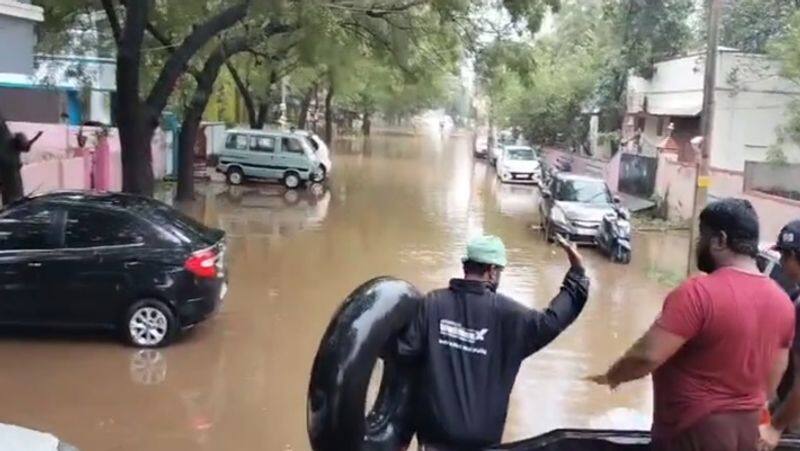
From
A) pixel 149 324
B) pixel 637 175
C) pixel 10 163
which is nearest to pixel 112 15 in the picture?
pixel 10 163

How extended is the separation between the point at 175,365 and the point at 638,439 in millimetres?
6150

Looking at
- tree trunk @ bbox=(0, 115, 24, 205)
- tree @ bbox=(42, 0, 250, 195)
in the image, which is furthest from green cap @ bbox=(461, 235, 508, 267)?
tree @ bbox=(42, 0, 250, 195)

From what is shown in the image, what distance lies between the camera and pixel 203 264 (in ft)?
32.0

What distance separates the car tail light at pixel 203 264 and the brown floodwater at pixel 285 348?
2.69 feet

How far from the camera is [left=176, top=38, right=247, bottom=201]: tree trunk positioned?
21.5 metres

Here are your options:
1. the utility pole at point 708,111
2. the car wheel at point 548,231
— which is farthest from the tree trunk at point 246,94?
the utility pole at point 708,111

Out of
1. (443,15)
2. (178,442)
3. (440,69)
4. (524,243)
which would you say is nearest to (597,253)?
(524,243)

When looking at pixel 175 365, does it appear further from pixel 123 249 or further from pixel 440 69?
pixel 440 69

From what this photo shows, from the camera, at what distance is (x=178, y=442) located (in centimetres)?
723

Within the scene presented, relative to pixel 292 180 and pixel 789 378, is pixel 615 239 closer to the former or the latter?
pixel 789 378

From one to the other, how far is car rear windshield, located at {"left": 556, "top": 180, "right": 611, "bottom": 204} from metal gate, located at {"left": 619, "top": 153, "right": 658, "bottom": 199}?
6.17 m

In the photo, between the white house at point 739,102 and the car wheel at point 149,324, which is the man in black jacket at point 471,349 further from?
the white house at point 739,102

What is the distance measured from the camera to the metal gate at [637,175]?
26.9m

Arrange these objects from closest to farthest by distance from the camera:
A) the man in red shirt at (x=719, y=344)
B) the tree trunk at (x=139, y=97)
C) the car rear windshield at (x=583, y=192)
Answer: the man in red shirt at (x=719, y=344) → the tree trunk at (x=139, y=97) → the car rear windshield at (x=583, y=192)
